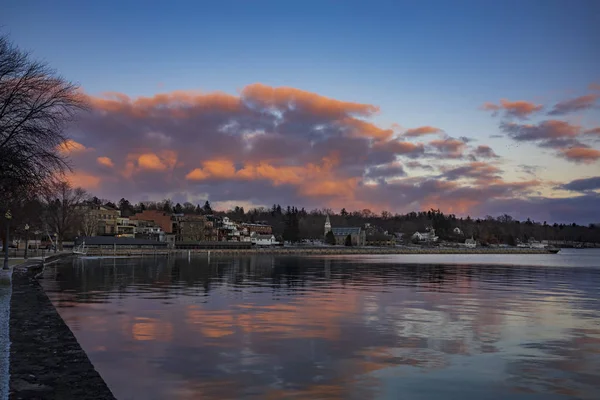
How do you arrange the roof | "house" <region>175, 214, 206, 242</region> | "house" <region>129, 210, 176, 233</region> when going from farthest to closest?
"house" <region>129, 210, 176, 233</region> < "house" <region>175, 214, 206, 242</region> < the roof

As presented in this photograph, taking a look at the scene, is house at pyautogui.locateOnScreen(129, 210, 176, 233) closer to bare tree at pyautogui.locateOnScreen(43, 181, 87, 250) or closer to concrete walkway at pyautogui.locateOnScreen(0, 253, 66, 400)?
bare tree at pyautogui.locateOnScreen(43, 181, 87, 250)

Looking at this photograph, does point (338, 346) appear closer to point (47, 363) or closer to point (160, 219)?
point (47, 363)

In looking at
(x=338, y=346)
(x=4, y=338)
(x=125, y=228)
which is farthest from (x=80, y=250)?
(x=338, y=346)

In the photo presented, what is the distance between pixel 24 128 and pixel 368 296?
22.4m

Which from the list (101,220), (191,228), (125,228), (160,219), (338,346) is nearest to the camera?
(338,346)

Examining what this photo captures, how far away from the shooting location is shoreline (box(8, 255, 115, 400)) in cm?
1127

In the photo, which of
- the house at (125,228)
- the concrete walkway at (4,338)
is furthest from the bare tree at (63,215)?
the concrete walkway at (4,338)

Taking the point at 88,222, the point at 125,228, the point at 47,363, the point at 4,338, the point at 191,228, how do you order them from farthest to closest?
1. the point at 191,228
2. the point at 125,228
3. the point at 88,222
4. the point at 4,338
5. the point at 47,363

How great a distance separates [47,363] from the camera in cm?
1373

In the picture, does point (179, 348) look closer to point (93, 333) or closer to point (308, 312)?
point (93, 333)

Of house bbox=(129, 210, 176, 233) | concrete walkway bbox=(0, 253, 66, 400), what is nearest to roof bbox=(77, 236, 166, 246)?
house bbox=(129, 210, 176, 233)

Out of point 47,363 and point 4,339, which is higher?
point 4,339

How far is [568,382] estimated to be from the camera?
14930mm

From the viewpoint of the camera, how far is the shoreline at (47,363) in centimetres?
1127
